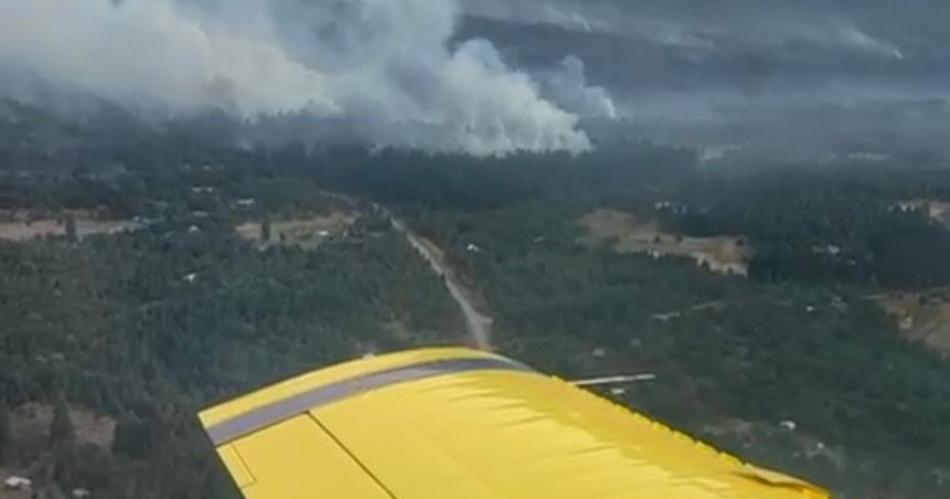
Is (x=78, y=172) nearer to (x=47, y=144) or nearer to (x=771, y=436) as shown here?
(x=47, y=144)

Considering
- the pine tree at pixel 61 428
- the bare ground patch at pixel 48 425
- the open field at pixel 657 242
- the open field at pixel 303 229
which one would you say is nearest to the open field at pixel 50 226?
the open field at pixel 303 229

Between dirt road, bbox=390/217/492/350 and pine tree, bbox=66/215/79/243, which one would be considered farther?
pine tree, bbox=66/215/79/243

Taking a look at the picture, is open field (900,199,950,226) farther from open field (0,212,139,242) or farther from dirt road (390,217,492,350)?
open field (0,212,139,242)

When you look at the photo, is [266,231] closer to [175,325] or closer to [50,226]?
[50,226]

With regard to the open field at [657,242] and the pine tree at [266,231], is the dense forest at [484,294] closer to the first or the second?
the pine tree at [266,231]

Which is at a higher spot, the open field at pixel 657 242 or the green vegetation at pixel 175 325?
the open field at pixel 657 242

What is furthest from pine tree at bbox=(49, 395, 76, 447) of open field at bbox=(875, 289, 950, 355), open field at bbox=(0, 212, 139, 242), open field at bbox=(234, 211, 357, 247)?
open field at bbox=(875, 289, 950, 355)

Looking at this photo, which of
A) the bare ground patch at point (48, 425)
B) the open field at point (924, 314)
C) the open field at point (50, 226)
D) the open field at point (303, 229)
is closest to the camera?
the bare ground patch at point (48, 425)
